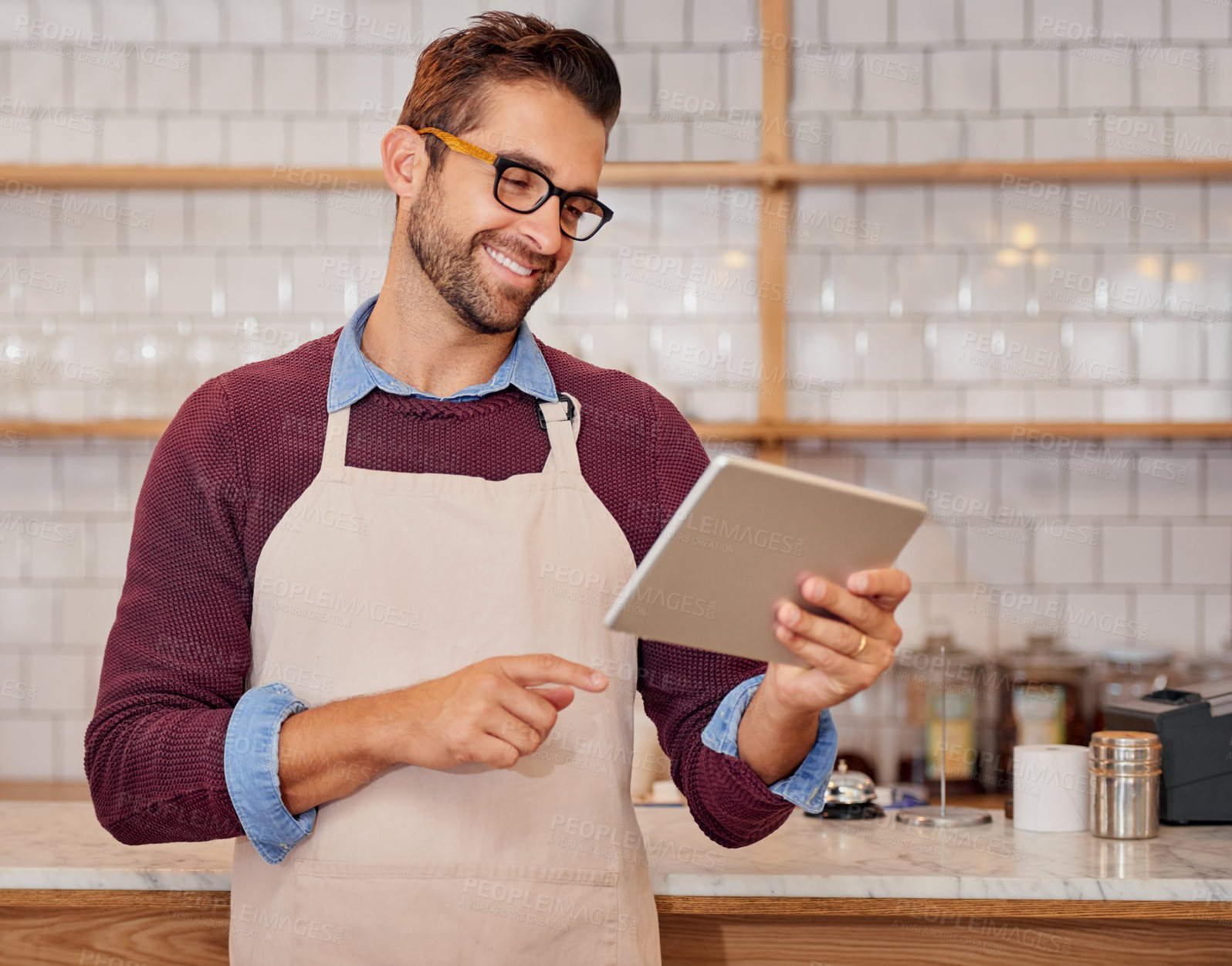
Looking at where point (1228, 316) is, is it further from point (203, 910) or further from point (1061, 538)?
point (203, 910)

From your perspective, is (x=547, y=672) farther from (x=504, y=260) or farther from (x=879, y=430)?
(x=879, y=430)

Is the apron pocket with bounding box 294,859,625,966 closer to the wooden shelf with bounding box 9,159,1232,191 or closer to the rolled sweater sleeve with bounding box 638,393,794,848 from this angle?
the rolled sweater sleeve with bounding box 638,393,794,848

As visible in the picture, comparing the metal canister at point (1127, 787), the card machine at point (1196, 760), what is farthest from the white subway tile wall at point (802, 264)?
the metal canister at point (1127, 787)

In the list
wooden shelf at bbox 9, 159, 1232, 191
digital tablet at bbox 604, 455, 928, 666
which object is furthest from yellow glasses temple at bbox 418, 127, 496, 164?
wooden shelf at bbox 9, 159, 1232, 191

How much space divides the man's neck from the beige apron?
10cm

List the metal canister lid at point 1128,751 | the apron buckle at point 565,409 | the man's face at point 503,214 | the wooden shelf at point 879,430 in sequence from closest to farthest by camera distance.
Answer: the man's face at point 503,214 → the apron buckle at point 565,409 → the metal canister lid at point 1128,751 → the wooden shelf at point 879,430

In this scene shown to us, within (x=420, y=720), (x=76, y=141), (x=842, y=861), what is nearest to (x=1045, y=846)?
(x=842, y=861)

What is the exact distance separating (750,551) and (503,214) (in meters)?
0.49

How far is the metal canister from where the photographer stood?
191 centimetres

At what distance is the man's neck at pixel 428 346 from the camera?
4.59 ft

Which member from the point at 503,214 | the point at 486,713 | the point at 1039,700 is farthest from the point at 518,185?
the point at 1039,700

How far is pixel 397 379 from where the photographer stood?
1.40 meters

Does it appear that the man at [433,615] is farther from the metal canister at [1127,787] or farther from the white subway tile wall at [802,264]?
the white subway tile wall at [802,264]

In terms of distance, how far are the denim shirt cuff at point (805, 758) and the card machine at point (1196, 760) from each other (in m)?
0.97
